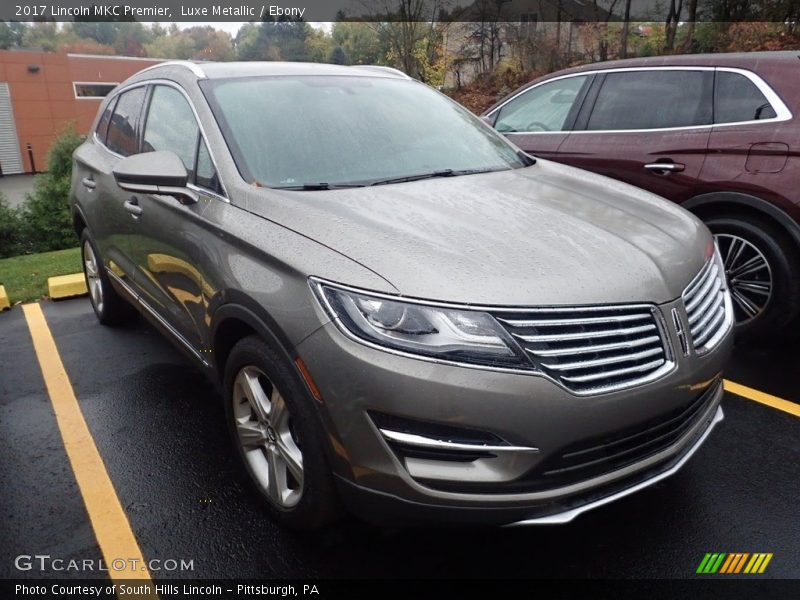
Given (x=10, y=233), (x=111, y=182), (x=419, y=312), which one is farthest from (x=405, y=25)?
(x=419, y=312)

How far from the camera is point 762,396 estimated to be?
3.58 meters

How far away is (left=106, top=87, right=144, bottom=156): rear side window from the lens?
390 cm

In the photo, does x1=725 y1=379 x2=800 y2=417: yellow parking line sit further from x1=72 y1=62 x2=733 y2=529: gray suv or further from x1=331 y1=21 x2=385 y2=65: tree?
x1=331 y1=21 x2=385 y2=65: tree

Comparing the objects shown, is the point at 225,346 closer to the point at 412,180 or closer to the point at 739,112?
the point at 412,180

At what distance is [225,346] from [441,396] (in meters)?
1.19

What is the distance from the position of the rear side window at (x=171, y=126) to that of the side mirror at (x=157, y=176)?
0.55ft

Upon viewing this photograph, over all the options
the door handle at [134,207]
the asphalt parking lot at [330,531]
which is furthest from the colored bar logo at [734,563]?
the door handle at [134,207]

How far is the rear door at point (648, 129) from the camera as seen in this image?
14.1 ft

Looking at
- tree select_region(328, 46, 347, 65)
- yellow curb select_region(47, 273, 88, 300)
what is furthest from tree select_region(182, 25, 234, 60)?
yellow curb select_region(47, 273, 88, 300)

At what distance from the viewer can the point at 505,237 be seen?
2254 millimetres

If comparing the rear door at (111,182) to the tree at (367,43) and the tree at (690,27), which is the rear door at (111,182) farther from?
the tree at (367,43)

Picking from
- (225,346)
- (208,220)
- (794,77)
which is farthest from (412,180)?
(794,77)

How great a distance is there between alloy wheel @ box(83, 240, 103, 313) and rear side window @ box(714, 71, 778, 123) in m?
4.48

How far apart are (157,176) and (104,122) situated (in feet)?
7.57
